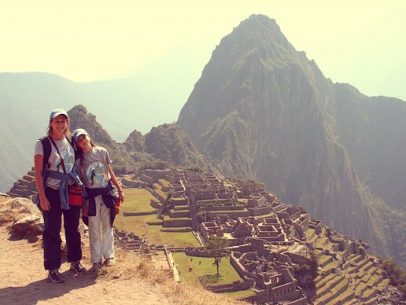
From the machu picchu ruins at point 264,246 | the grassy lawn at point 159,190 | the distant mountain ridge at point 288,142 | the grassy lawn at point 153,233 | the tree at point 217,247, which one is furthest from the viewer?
the distant mountain ridge at point 288,142

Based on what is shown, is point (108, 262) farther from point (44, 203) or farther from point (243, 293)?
point (243, 293)

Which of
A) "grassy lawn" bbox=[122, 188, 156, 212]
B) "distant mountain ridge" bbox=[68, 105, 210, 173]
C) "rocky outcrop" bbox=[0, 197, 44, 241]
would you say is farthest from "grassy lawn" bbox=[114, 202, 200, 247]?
"distant mountain ridge" bbox=[68, 105, 210, 173]

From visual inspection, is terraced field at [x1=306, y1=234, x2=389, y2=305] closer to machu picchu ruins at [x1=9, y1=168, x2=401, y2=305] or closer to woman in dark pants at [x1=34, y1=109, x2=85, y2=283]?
machu picchu ruins at [x1=9, y1=168, x2=401, y2=305]

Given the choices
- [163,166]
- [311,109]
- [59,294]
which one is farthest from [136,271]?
[311,109]

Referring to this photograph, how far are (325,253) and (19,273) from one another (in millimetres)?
40206

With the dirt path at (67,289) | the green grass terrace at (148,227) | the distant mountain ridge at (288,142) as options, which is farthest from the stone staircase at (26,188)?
the distant mountain ridge at (288,142)

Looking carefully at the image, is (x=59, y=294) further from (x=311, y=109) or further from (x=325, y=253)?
(x=311, y=109)

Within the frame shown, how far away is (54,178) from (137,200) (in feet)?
152

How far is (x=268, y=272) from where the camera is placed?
3356cm

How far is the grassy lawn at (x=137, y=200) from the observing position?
48950 mm

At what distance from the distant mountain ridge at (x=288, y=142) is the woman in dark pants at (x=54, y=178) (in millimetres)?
117900

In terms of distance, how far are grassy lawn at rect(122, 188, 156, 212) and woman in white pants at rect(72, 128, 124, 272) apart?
41277 mm

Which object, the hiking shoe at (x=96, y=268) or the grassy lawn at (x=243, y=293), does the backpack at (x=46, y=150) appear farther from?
the grassy lawn at (x=243, y=293)

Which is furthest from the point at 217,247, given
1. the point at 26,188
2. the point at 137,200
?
the point at 26,188
